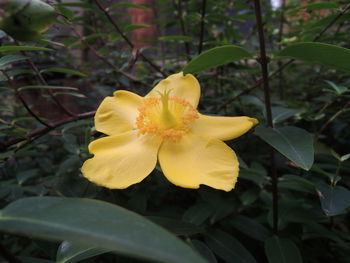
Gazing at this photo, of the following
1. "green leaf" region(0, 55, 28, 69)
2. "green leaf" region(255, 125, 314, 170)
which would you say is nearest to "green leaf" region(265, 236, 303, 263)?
"green leaf" region(255, 125, 314, 170)

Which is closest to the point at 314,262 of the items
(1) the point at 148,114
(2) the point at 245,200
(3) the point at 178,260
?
(2) the point at 245,200

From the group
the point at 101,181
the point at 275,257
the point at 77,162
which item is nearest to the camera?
the point at 101,181

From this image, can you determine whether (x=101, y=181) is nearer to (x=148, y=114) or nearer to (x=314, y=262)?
(x=148, y=114)

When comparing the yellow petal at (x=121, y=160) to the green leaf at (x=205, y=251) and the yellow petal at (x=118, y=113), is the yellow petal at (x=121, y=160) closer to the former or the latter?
the yellow petal at (x=118, y=113)

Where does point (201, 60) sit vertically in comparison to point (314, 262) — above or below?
above

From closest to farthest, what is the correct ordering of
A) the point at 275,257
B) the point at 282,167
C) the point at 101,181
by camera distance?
1. the point at 101,181
2. the point at 275,257
3. the point at 282,167

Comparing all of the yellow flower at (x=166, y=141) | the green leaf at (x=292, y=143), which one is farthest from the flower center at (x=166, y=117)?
the green leaf at (x=292, y=143)
